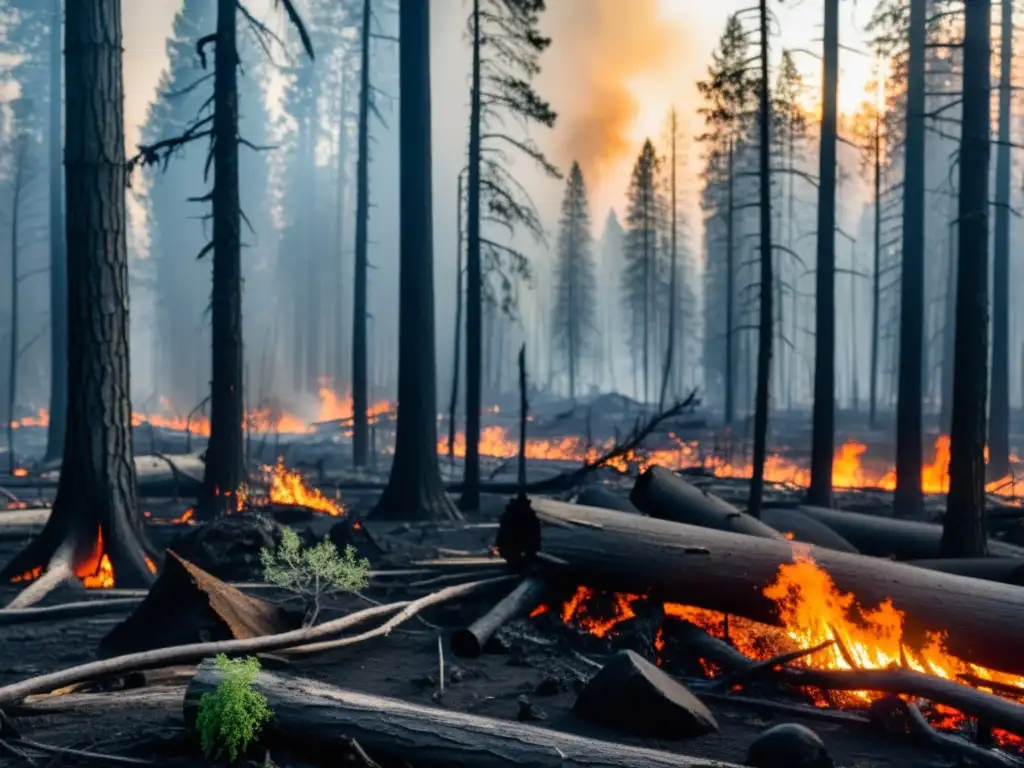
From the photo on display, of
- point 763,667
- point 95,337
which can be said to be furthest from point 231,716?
point 95,337

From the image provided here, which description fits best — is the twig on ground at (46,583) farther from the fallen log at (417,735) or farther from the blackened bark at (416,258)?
the blackened bark at (416,258)

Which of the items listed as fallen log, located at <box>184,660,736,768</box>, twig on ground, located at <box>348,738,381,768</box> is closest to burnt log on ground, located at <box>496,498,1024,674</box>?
fallen log, located at <box>184,660,736,768</box>

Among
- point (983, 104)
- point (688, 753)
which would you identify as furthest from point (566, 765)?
point (983, 104)

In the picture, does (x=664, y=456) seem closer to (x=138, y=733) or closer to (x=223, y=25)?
(x=223, y=25)

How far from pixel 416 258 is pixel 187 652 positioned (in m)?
10.3

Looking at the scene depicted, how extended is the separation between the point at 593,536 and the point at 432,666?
1.77 metres

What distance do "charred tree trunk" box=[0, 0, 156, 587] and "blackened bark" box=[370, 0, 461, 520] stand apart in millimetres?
6063

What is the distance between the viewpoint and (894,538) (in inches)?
406

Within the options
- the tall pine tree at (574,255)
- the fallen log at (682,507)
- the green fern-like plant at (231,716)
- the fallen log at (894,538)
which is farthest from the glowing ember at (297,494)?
the tall pine tree at (574,255)

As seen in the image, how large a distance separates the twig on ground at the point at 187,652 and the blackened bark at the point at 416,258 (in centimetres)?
759

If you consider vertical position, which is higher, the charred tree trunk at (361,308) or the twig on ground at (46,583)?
the charred tree trunk at (361,308)

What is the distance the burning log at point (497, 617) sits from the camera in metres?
6.54

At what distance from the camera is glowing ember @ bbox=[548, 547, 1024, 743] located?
5.74 m

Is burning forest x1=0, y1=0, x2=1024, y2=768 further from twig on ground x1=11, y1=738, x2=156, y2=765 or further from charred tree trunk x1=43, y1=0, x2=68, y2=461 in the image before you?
charred tree trunk x1=43, y1=0, x2=68, y2=461
